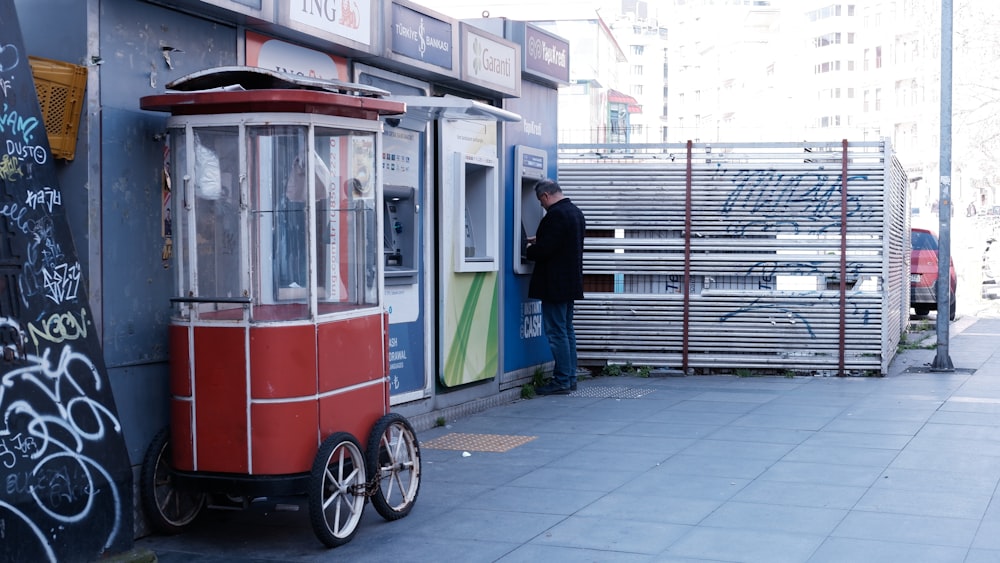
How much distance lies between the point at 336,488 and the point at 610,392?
5791 mm

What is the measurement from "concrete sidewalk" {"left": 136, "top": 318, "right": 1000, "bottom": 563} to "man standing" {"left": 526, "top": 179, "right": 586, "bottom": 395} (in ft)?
2.25

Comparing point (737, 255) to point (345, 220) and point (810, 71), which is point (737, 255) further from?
point (810, 71)

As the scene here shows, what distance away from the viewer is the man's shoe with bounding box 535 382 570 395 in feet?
36.5

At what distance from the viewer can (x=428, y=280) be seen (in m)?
9.16

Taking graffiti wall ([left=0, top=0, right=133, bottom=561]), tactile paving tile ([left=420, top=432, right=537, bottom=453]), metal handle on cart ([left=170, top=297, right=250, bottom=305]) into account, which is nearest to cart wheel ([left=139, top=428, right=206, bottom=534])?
graffiti wall ([left=0, top=0, right=133, bottom=561])

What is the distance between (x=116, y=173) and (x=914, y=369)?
31.9 feet

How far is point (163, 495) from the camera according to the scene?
5.92m

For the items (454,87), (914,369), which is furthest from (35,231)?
(914,369)

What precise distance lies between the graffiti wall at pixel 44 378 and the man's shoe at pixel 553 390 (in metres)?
6.24

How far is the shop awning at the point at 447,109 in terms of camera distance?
8.05 m

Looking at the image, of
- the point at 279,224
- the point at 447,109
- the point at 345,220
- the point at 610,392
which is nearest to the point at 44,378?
the point at 279,224

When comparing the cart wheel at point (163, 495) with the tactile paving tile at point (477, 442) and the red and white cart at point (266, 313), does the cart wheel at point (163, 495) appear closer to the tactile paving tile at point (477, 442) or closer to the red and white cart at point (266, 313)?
the red and white cart at point (266, 313)

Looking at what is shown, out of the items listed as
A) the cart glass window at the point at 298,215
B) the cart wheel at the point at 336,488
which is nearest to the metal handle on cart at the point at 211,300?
the cart glass window at the point at 298,215

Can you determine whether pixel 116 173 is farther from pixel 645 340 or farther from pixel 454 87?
pixel 645 340
